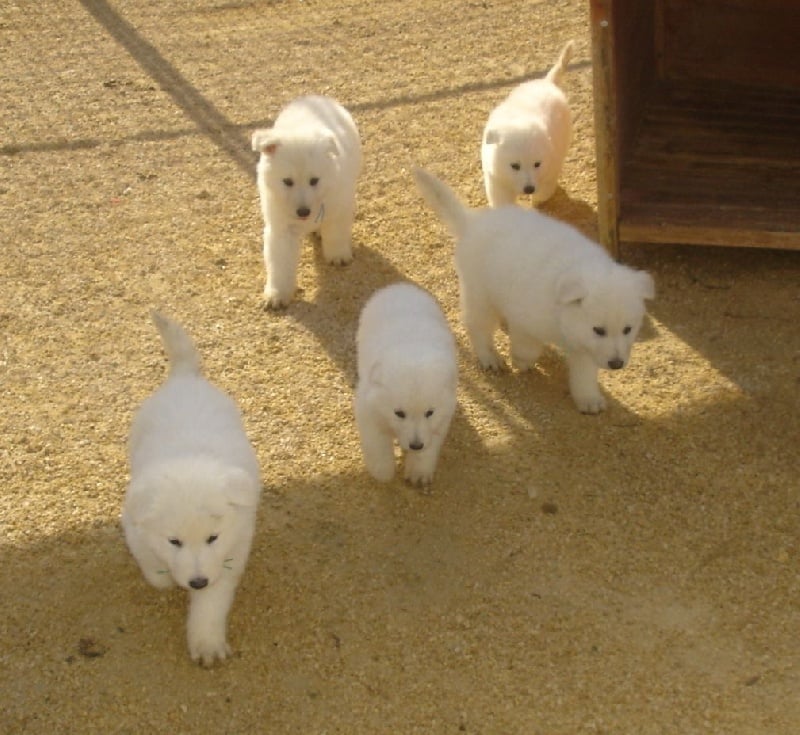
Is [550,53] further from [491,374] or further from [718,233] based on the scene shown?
[491,374]

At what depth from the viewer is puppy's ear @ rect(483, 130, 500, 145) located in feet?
19.5

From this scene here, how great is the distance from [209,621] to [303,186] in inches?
96.1

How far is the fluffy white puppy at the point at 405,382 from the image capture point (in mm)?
4184

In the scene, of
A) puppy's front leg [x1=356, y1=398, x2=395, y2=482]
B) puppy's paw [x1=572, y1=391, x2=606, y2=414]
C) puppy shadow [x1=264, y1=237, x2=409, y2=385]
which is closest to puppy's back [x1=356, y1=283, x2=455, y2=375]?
puppy's front leg [x1=356, y1=398, x2=395, y2=482]

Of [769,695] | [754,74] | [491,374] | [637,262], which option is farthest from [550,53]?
[769,695]

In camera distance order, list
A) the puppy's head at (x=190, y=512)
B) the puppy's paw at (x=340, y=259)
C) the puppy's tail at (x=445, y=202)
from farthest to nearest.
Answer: the puppy's paw at (x=340, y=259) → the puppy's tail at (x=445, y=202) → the puppy's head at (x=190, y=512)

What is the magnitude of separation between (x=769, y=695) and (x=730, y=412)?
1522 millimetres

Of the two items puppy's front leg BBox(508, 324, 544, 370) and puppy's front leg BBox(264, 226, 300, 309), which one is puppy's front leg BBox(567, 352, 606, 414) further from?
puppy's front leg BBox(264, 226, 300, 309)

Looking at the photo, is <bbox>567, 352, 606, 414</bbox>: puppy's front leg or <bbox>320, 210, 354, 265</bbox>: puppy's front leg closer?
<bbox>567, 352, 606, 414</bbox>: puppy's front leg

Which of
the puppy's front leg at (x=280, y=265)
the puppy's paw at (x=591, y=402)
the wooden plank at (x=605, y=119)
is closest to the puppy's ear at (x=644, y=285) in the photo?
the puppy's paw at (x=591, y=402)

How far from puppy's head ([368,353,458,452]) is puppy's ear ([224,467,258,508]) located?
0.74 meters

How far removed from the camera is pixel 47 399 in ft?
16.9

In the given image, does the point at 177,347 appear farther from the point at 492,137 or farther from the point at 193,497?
the point at 492,137

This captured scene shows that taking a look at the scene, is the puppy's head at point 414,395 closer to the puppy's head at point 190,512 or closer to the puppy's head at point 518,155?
the puppy's head at point 190,512
